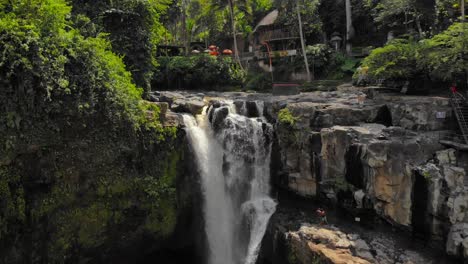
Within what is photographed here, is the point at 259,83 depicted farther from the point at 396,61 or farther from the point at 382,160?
the point at 382,160

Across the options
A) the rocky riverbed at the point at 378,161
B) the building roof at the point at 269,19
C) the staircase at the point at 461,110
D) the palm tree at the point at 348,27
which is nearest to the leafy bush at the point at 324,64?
the palm tree at the point at 348,27

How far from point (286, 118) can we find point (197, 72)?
1530 centimetres

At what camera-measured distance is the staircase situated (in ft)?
50.9

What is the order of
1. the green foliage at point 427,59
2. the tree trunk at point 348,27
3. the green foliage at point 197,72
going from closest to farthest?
the green foliage at point 427,59 < the green foliage at point 197,72 < the tree trunk at point 348,27

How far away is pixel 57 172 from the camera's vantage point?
13039 mm

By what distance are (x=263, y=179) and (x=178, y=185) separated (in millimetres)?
4442

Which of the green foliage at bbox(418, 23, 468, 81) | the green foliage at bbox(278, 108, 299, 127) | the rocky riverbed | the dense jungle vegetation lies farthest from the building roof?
the green foliage at bbox(278, 108, 299, 127)

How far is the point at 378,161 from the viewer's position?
1443 cm

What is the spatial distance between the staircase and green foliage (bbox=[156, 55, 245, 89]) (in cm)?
1848

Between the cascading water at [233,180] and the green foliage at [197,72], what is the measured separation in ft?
41.8

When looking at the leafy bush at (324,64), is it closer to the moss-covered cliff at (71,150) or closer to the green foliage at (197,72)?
the green foliage at (197,72)

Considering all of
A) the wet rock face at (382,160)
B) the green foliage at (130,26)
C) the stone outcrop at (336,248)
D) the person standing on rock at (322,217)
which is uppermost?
the green foliage at (130,26)

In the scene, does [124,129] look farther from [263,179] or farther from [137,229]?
[263,179]

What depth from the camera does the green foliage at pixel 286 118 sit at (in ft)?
57.1
